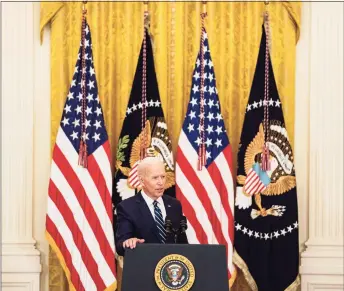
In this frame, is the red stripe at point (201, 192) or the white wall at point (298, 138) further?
the white wall at point (298, 138)

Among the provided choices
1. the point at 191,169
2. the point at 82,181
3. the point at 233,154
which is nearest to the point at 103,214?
the point at 82,181

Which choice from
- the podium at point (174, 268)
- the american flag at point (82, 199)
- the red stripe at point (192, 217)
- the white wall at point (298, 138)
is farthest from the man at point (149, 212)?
the white wall at point (298, 138)

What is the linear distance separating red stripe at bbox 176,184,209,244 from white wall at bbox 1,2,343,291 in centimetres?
93

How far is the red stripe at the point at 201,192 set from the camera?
6.54 m

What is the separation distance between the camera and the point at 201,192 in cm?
655

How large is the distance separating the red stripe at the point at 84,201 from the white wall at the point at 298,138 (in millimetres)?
305

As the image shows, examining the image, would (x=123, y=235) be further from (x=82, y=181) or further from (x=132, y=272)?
(x=82, y=181)

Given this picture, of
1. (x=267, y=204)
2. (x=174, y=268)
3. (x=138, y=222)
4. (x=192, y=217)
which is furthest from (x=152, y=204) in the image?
(x=267, y=204)

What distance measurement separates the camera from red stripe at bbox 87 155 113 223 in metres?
6.48

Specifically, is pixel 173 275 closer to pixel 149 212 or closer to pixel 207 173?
pixel 149 212

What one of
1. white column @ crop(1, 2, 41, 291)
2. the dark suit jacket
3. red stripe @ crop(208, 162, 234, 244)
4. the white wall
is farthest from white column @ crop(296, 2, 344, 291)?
white column @ crop(1, 2, 41, 291)

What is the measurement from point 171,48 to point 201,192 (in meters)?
1.31

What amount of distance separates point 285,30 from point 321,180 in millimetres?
1373

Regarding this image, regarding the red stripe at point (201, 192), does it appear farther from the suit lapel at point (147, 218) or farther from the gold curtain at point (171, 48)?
→ the suit lapel at point (147, 218)
